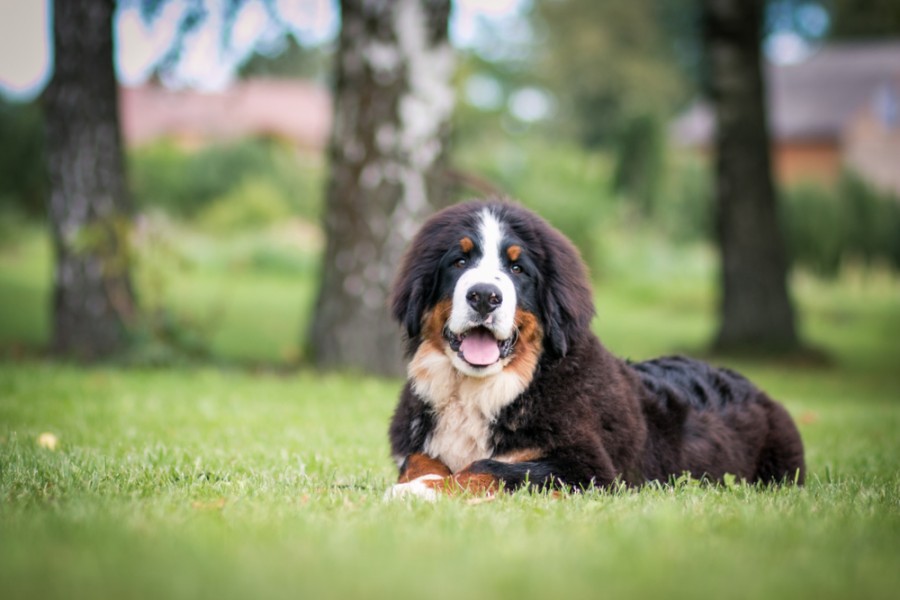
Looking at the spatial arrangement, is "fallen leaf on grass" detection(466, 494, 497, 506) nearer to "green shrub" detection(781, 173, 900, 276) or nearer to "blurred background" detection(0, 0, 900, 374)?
"blurred background" detection(0, 0, 900, 374)

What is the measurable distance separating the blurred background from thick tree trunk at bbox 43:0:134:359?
3 centimetres

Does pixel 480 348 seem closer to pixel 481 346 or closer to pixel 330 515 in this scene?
pixel 481 346

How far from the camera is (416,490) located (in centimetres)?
456

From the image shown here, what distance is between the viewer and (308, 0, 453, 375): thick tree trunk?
10.8 meters

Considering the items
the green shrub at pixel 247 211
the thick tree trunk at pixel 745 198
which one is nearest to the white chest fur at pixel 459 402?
the thick tree trunk at pixel 745 198

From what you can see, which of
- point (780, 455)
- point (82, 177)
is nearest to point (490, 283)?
point (780, 455)

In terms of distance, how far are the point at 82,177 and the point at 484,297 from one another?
8490 millimetres

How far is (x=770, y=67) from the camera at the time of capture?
158 feet

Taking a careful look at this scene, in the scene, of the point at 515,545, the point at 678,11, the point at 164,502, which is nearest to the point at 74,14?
the point at 164,502

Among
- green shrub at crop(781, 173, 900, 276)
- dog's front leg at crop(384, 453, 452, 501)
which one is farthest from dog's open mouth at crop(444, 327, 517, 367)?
green shrub at crop(781, 173, 900, 276)

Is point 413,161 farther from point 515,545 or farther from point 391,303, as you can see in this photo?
point 515,545

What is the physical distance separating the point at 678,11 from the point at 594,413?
141 feet

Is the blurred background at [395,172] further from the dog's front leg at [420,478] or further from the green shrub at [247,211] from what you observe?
the dog's front leg at [420,478]

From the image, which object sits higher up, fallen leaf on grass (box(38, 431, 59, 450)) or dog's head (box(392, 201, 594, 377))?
dog's head (box(392, 201, 594, 377))
